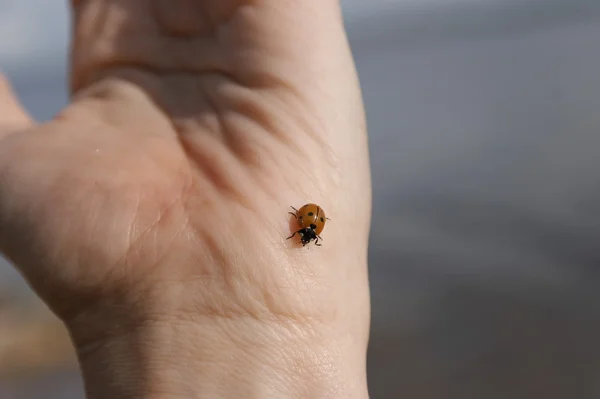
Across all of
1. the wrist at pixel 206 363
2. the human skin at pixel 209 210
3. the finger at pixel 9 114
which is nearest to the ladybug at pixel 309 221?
the human skin at pixel 209 210

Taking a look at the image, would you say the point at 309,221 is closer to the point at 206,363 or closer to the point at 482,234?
the point at 206,363

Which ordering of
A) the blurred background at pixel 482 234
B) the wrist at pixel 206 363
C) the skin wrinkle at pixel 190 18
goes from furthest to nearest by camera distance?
the blurred background at pixel 482 234 < the skin wrinkle at pixel 190 18 < the wrist at pixel 206 363

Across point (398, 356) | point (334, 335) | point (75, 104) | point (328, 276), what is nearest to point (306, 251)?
point (328, 276)

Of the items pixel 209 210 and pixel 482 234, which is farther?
pixel 482 234

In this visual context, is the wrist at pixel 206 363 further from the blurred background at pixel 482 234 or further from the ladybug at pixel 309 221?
the blurred background at pixel 482 234

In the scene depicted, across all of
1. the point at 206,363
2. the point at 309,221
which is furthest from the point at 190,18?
the point at 206,363

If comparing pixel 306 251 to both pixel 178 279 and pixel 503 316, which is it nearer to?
pixel 178 279

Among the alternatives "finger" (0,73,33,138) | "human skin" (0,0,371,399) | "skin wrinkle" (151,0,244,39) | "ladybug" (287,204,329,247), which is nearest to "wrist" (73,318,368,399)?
"human skin" (0,0,371,399)
